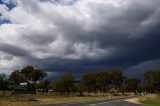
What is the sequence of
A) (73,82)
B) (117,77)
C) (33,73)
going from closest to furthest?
1. (73,82)
2. (33,73)
3. (117,77)

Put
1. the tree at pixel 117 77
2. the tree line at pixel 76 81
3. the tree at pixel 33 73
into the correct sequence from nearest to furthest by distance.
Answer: the tree line at pixel 76 81 < the tree at pixel 33 73 < the tree at pixel 117 77

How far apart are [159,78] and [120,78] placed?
103 feet

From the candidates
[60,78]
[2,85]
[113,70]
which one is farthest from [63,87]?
[113,70]

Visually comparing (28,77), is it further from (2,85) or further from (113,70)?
(113,70)

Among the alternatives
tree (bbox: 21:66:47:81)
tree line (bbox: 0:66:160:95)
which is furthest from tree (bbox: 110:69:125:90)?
tree (bbox: 21:66:47:81)

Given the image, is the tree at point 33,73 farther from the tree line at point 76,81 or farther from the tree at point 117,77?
the tree at point 117,77

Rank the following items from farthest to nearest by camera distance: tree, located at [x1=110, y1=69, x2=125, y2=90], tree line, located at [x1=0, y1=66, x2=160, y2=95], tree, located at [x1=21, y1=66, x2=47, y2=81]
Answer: tree, located at [x1=110, y1=69, x2=125, y2=90] → tree, located at [x1=21, y1=66, x2=47, y2=81] → tree line, located at [x1=0, y1=66, x2=160, y2=95]

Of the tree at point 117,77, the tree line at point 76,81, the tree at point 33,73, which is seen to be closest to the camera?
the tree line at point 76,81

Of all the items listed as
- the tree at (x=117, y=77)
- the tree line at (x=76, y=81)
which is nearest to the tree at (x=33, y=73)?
the tree line at (x=76, y=81)

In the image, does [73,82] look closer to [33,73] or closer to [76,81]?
[76,81]

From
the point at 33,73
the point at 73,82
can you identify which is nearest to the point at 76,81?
the point at 73,82

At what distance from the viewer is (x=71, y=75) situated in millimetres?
125250

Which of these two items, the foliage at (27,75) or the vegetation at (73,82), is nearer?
the vegetation at (73,82)

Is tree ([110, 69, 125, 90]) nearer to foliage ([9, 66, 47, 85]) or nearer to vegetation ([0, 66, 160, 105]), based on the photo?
vegetation ([0, 66, 160, 105])
